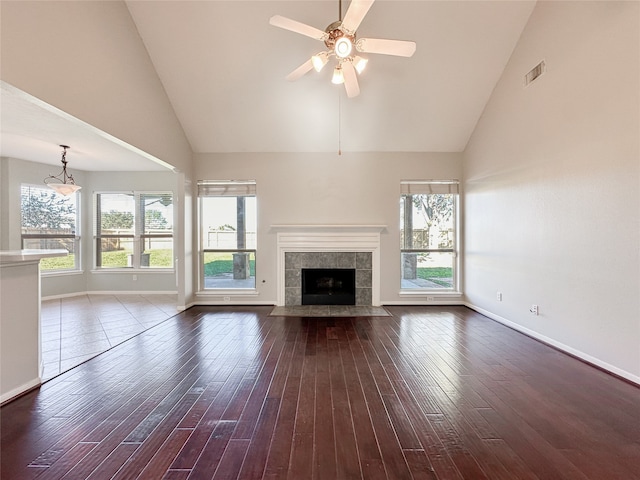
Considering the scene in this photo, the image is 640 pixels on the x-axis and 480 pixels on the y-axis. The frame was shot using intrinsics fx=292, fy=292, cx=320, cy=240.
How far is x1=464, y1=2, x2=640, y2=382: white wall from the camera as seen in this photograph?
99.6 inches

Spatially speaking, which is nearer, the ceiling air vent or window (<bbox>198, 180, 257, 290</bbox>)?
the ceiling air vent

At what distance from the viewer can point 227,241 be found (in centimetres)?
548

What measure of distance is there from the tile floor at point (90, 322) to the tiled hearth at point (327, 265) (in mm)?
2010

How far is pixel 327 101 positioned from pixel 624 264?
3938 millimetres

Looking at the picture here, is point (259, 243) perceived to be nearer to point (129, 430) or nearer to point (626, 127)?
point (129, 430)

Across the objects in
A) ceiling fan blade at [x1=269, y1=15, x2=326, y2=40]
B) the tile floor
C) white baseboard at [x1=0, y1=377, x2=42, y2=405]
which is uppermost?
ceiling fan blade at [x1=269, y1=15, x2=326, y2=40]

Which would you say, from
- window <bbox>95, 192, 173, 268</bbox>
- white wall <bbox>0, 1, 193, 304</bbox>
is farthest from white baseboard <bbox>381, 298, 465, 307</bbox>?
window <bbox>95, 192, 173, 268</bbox>

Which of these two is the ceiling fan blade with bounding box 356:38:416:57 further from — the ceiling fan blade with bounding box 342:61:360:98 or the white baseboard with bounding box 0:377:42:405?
the white baseboard with bounding box 0:377:42:405

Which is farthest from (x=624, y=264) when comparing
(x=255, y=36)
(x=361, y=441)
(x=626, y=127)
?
(x=255, y=36)

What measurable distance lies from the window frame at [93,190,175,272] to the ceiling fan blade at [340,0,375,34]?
551cm

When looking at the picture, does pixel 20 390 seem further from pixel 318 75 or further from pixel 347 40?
pixel 318 75

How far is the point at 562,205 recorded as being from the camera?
10.4 ft

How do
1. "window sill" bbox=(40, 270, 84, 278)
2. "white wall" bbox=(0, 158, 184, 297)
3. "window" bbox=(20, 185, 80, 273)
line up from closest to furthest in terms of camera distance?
"window" bbox=(20, 185, 80, 273) < "window sill" bbox=(40, 270, 84, 278) < "white wall" bbox=(0, 158, 184, 297)

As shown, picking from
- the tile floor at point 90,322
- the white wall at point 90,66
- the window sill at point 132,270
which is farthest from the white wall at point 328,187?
the window sill at point 132,270
